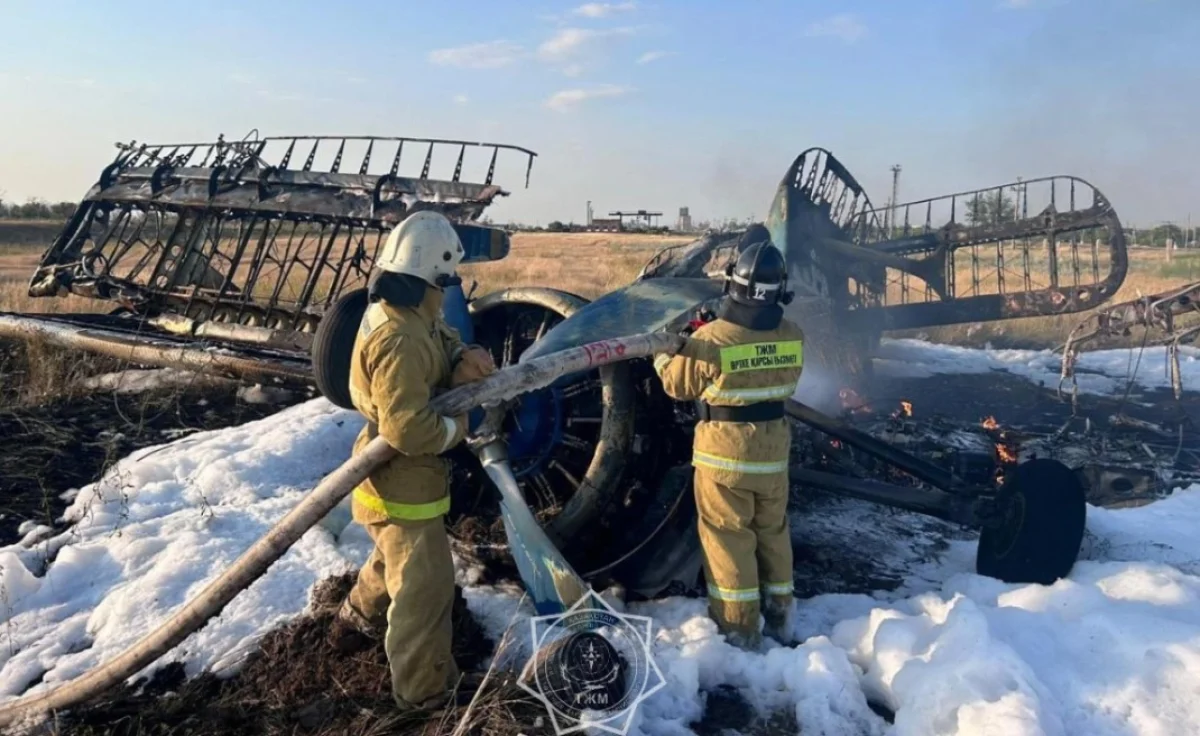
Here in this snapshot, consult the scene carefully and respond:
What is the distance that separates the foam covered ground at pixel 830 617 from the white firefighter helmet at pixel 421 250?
183 cm

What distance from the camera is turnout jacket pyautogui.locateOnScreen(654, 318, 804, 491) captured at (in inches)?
161

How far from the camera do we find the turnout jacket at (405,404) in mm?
3307

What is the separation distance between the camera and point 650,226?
51406 millimetres

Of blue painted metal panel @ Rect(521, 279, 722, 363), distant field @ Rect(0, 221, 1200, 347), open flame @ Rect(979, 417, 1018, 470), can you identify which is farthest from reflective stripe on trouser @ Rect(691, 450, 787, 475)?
distant field @ Rect(0, 221, 1200, 347)

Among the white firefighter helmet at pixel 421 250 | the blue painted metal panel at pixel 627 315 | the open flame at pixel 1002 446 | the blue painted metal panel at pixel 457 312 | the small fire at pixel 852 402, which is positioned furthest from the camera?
the small fire at pixel 852 402

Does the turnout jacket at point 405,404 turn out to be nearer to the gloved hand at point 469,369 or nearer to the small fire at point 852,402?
the gloved hand at point 469,369

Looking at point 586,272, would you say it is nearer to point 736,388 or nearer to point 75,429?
point 75,429

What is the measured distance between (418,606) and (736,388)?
5.92 ft

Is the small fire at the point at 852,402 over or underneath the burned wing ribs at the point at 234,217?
underneath

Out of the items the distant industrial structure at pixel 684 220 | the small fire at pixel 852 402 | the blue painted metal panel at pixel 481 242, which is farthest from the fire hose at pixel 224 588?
the distant industrial structure at pixel 684 220

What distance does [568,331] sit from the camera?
482 cm

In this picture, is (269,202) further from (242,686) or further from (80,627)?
(242,686)

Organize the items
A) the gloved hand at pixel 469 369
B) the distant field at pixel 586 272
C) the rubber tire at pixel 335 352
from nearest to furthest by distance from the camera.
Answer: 1. the gloved hand at pixel 469 369
2. the rubber tire at pixel 335 352
3. the distant field at pixel 586 272

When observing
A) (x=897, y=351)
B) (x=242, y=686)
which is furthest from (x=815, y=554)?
(x=897, y=351)
